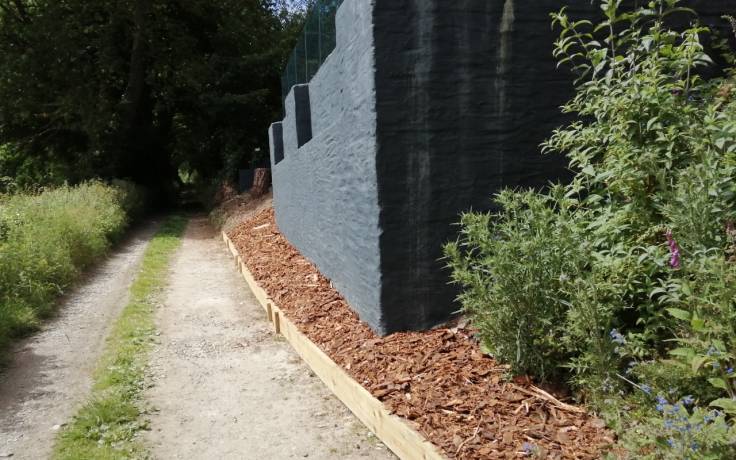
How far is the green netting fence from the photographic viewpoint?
7.81m

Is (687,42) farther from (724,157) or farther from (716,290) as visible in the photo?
(716,290)

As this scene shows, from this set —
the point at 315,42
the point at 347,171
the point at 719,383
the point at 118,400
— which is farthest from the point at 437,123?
the point at 315,42

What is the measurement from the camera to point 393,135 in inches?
193

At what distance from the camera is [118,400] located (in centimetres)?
458

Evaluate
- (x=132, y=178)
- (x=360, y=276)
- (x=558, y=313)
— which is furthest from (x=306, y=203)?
(x=132, y=178)

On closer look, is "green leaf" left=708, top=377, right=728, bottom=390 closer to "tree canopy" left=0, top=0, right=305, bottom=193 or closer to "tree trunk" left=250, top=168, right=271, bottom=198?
"tree trunk" left=250, top=168, right=271, bottom=198

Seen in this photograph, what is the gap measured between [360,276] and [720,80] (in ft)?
11.6

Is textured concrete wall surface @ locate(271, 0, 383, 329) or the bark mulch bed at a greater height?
textured concrete wall surface @ locate(271, 0, 383, 329)

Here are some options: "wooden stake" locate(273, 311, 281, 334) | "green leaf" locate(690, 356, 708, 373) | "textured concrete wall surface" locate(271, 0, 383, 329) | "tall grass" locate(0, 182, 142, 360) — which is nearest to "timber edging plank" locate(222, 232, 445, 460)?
"wooden stake" locate(273, 311, 281, 334)

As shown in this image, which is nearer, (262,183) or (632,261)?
(632,261)

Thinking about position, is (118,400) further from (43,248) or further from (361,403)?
(43,248)

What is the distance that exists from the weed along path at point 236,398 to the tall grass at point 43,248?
1.59 m

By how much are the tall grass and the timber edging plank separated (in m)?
3.15

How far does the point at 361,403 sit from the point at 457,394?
761 mm
